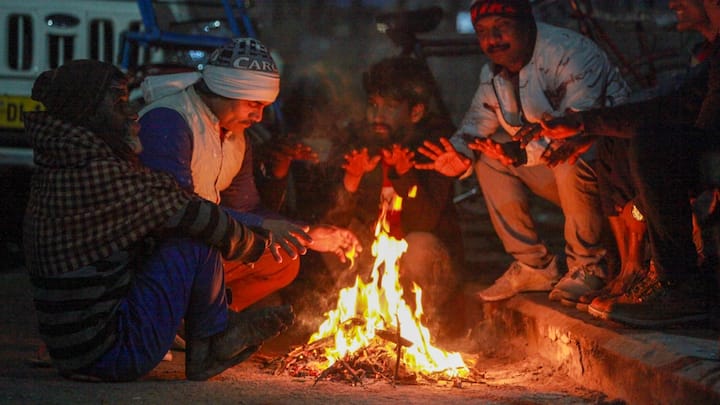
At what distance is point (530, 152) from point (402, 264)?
128 cm

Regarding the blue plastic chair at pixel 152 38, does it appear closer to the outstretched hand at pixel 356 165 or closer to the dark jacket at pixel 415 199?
the dark jacket at pixel 415 199

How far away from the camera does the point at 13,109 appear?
29.8 ft

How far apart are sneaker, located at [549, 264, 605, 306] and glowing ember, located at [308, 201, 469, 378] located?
0.78m

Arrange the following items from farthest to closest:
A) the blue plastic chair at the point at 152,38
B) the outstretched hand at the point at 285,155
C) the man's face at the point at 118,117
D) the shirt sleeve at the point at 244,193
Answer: the blue plastic chair at the point at 152,38
the outstretched hand at the point at 285,155
the shirt sleeve at the point at 244,193
the man's face at the point at 118,117

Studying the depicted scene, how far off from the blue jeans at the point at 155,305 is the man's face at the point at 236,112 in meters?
1.00

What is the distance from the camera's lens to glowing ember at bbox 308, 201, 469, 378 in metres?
4.80

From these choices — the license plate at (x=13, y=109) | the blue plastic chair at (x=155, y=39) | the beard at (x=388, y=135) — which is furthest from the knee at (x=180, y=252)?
the license plate at (x=13, y=109)

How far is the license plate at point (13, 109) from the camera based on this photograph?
9.02 meters

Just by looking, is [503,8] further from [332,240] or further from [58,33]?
[58,33]

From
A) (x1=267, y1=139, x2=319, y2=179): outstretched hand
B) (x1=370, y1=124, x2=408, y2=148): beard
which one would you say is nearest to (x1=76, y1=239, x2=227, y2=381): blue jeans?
(x1=267, y1=139, x2=319, y2=179): outstretched hand

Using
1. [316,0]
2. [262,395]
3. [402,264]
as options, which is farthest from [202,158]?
[316,0]

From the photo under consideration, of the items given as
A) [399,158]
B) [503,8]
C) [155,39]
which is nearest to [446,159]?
[399,158]

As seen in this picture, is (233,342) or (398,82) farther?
(398,82)

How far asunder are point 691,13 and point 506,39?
1139 mm
